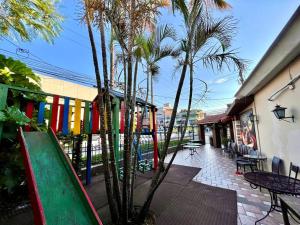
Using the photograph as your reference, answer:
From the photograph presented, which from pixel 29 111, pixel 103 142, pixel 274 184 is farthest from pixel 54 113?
pixel 274 184

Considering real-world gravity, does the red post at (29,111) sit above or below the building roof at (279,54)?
below

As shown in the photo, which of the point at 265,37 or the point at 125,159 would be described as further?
the point at 265,37

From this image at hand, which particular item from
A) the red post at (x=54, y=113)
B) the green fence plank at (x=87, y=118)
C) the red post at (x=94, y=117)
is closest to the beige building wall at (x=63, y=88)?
the red post at (x=94, y=117)

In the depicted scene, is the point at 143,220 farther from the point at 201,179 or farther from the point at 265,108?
the point at 265,108

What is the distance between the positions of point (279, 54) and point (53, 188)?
440 centimetres

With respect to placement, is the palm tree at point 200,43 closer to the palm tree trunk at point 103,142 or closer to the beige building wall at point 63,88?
the palm tree trunk at point 103,142

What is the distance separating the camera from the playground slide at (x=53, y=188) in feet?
4.33

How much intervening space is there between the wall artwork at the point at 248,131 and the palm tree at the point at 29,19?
291 inches

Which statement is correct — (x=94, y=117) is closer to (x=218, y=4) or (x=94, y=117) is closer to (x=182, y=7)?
(x=182, y=7)

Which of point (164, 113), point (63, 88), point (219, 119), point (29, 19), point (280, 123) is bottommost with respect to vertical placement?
point (280, 123)

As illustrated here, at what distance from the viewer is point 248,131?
21.7 ft

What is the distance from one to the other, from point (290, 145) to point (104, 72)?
15.3 ft

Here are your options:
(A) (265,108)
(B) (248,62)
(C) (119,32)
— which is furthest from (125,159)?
(A) (265,108)

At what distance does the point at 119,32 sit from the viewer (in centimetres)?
232
